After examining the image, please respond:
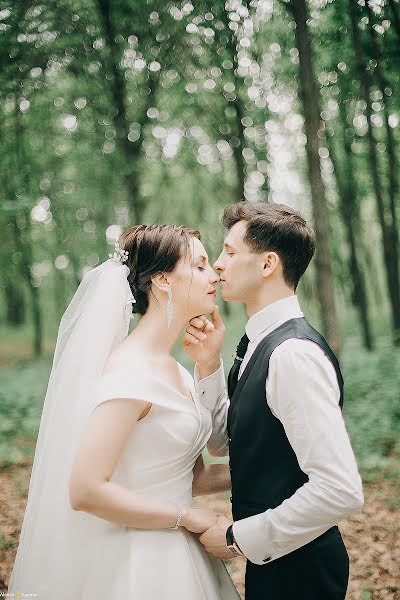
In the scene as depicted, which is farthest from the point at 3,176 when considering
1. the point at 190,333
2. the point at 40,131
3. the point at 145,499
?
the point at 145,499

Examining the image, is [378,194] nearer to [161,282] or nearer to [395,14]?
[395,14]

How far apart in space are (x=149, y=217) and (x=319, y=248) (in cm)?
1001

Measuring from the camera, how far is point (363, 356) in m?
10.1

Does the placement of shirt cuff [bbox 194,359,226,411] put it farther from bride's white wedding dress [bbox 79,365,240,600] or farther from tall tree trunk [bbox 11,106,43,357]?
tall tree trunk [bbox 11,106,43,357]

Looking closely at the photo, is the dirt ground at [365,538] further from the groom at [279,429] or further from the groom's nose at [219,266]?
the groom's nose at [219,266]

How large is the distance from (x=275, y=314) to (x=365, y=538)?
3770 mm

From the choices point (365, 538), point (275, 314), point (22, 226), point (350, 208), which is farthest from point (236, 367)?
point (350, 208)

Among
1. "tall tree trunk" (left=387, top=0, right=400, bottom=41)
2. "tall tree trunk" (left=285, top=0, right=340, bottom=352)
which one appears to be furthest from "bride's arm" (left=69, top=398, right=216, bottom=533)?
"tall tree trunk" (left=387, top=0, right=400, bottom=41)

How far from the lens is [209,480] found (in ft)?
7.77

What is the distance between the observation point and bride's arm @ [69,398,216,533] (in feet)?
5.91

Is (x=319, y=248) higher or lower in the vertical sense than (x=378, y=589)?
Result: higher

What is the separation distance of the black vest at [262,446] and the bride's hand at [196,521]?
15 cm

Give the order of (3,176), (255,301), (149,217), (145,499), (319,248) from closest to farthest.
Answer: (145,499), (255,301), (319,248), (3,176), (149,217)

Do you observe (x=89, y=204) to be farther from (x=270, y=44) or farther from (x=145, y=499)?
(x=145, y=499)
